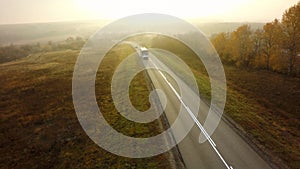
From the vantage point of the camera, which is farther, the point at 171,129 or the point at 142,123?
the point at 142,123

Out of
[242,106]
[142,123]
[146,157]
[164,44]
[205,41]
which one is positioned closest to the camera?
[146,157]

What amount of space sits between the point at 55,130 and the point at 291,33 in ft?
145

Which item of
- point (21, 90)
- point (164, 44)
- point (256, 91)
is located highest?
point (164, 44)

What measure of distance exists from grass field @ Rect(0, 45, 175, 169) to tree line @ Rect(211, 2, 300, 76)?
30446 mm

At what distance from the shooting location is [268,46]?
49812 millimetres

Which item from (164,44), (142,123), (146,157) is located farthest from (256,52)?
(146,157)

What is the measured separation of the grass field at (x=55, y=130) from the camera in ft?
51.9

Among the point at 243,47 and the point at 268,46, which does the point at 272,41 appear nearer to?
the point at 268,46

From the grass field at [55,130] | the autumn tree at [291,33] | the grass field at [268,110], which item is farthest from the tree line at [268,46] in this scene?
the grass field at [55,130]

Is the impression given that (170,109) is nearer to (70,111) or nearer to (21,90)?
(70,111)

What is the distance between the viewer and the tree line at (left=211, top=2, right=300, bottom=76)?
41.5 metres

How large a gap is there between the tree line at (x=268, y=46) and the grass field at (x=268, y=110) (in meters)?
5.45

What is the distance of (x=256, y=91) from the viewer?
31.6 m

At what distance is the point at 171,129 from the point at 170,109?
158 inches
